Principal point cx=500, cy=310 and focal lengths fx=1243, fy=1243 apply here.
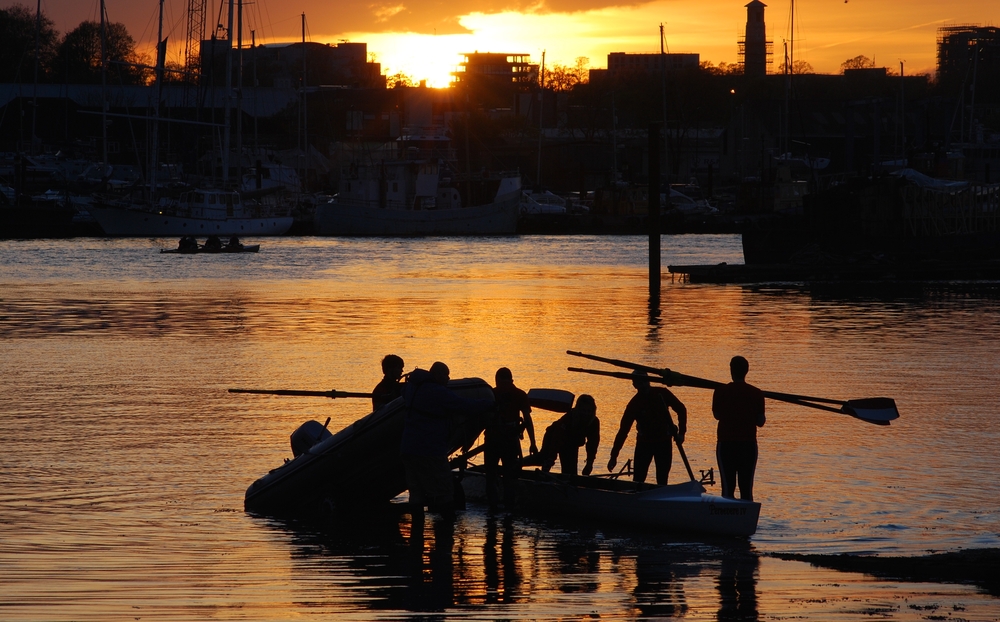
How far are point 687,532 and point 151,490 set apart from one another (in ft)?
21.5

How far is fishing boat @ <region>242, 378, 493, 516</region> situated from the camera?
13617mm

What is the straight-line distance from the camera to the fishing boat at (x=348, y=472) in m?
13.6

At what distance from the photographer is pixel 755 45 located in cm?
17112

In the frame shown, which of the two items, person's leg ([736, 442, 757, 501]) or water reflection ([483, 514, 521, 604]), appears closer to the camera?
water reflection ([483, 514, 521, 604])

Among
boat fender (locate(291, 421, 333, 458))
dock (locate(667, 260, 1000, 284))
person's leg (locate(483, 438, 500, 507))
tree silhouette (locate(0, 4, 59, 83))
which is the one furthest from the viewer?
tree silhouette (locate(0, 4, 59, 83))

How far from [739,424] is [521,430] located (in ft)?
7.92

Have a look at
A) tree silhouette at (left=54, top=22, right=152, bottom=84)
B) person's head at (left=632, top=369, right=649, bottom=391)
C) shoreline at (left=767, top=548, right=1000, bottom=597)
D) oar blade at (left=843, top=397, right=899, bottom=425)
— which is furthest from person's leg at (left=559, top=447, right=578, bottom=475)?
tree silhouette at (left=54, top=22, right=152, bottom=84)

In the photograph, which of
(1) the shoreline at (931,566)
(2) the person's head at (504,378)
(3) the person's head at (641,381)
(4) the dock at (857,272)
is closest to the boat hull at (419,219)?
(4) the dock at (857,272)

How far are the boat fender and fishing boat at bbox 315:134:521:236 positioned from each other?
83.0 m

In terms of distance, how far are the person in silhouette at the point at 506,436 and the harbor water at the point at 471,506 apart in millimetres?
397

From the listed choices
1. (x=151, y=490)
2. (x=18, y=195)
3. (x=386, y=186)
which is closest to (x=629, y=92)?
(x=386, y=186)

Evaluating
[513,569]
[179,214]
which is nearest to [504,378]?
[513,569]

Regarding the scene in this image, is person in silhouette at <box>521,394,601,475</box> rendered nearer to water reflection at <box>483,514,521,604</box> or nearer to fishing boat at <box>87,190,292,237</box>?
water reflection at <box>483,514,521,604</box>

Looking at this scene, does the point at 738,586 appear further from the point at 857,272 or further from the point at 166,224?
the point at 166,224
